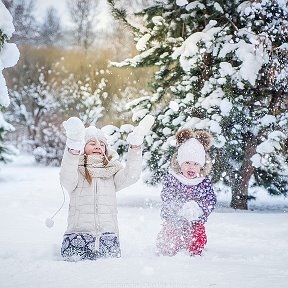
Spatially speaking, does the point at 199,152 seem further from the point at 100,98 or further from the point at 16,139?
the point at 16,139

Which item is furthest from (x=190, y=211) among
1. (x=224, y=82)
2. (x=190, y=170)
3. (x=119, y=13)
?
(x=119, y=13)

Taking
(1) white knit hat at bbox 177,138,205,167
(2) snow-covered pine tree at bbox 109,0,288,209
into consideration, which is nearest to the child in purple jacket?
(1) white knit hat at bbox 177,138,205,167

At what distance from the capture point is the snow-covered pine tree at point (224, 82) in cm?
750

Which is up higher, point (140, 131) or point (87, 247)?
point (140, 131)

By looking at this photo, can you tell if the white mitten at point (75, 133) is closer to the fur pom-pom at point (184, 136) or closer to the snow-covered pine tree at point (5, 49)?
the fur pom-pom at point (184, 136)

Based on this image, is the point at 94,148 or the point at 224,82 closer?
the point at 94,148

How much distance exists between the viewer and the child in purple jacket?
424cm

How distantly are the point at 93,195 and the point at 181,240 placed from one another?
36.8 inches

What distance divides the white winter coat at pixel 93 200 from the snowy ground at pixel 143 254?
335 mm

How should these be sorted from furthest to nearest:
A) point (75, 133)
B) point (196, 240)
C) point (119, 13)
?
1. point (119, 13)
2. point (196, 240)
3. point (75, 133)

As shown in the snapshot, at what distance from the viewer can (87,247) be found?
3.96m

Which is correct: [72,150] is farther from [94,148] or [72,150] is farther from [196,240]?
[196,240]

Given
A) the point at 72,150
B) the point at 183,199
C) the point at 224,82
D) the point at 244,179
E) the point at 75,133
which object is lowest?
the point at 183,199

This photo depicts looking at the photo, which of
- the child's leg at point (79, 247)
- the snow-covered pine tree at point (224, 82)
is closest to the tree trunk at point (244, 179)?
the snow-covered pine tree at point (224, 82)
